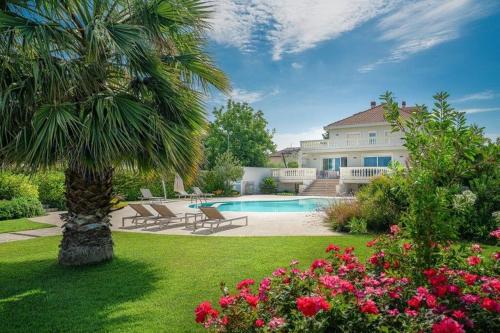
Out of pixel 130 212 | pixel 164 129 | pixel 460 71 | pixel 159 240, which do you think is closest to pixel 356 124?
pixel 460 71

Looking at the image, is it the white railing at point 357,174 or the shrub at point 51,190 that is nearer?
the shrub at point 51,190

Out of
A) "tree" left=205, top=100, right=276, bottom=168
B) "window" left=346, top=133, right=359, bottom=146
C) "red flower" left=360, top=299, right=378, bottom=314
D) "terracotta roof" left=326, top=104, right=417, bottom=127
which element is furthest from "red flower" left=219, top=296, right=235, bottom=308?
"tree" left=205, top=100, right=276, bottom=168

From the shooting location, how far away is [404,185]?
13.1 feet

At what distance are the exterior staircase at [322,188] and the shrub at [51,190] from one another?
22.1 metres

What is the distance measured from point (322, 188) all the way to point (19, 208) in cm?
2601

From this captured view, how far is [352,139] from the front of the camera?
37875mm

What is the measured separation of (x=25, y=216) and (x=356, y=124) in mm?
32620

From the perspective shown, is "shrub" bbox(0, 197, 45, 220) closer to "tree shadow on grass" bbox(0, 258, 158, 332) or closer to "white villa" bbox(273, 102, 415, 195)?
"tree shadow on grass" bbox(0, 258, 158, 332)

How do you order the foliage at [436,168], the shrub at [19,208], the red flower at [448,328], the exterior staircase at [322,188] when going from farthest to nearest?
1. the exterior staircase at [322,188]
2. the shrub at [19,208]
3. the foliage at [436,168]
4. the red flower at [448,328]

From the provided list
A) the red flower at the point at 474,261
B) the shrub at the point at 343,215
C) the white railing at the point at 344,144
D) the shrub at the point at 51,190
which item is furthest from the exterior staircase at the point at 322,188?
the red flower at the point at 474,261

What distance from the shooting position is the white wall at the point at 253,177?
1380 inches

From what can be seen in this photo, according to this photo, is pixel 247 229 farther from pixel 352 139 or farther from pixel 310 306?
pixel 352 139

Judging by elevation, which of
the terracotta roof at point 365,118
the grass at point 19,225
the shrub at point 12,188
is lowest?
the grass at point 19,225

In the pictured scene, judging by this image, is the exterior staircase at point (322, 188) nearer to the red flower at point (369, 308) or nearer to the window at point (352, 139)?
the window at point (352, 139)
